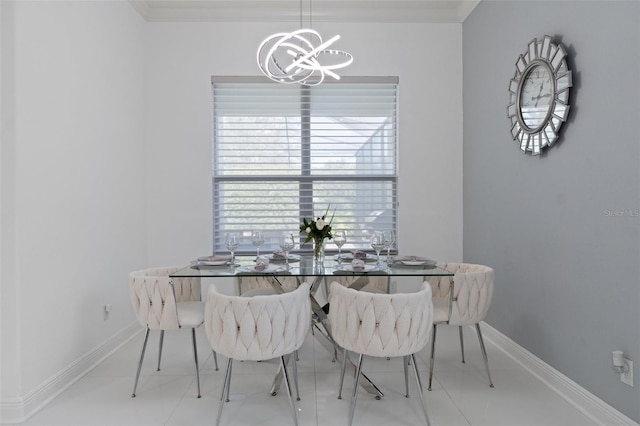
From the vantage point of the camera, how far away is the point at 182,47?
3904 millimetres

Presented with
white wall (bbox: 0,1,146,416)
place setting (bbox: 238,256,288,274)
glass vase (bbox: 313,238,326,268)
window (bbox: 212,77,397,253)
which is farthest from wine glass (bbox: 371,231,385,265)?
white wall (bbox: 0,1,146,416)

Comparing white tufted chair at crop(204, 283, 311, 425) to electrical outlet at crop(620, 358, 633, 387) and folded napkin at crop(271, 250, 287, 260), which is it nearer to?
folded napkin at crop(271, 250, 287, 260)

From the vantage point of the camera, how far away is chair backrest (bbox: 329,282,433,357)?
1979mm

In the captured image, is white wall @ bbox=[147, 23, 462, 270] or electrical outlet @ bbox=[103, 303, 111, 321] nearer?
electrical outlet @ bbox=[103, 303, 111, 321]

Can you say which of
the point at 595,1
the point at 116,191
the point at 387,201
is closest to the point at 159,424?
the point at 116,191

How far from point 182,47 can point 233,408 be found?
3.32m

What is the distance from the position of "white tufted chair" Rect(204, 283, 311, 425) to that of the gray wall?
5.43ft

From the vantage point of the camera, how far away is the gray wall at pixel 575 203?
1.95 m

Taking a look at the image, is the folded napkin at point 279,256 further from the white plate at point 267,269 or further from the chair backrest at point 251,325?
the chair backrest at point 251,325

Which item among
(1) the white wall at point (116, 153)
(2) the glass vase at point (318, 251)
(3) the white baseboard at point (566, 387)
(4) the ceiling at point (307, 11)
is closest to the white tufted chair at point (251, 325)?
(2) the glass vase at point (318, 251)

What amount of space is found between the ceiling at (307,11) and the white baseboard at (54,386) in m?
3.03

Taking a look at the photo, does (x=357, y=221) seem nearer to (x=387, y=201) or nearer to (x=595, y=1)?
(x=387, y=201)

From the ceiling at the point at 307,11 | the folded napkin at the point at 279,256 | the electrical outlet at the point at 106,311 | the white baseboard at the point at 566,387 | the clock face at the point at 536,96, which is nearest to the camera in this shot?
the white baseboard at the point at 566,387

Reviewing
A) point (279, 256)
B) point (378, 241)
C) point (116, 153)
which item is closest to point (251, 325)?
point (279, 256)
